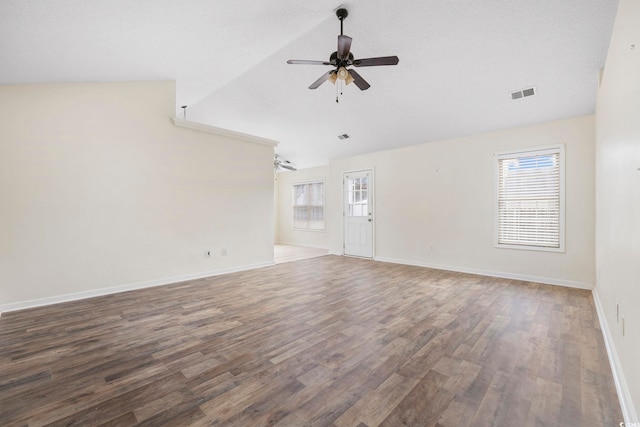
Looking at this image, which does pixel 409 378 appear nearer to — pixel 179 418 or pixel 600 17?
pixel 179 418

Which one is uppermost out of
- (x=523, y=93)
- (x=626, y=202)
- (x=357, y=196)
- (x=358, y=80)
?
(x=523, y=93)

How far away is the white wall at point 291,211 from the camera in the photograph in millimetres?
8078

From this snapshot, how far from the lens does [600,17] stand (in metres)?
2.49

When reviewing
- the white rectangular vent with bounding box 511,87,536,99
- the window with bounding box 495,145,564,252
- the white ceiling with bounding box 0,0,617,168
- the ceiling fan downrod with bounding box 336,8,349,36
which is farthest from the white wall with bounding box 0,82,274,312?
the window with bounding box 495,145,564,252

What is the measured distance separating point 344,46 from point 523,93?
271 centimetres

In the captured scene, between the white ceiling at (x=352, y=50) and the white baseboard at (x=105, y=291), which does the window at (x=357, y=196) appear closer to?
the white ceiling at (x=352, y=50)

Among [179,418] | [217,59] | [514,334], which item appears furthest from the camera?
[217,59]

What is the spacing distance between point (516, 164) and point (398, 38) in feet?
9.66

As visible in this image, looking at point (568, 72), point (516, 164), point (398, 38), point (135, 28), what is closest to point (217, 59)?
point (135, 28)

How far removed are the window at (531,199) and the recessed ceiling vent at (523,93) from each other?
1.03m

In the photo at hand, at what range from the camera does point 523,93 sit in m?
3.71

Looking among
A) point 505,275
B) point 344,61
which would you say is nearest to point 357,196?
point 505,275

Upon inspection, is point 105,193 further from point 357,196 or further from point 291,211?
point 291,211

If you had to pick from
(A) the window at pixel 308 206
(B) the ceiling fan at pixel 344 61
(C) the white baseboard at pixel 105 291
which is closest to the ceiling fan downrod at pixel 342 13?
(B) the ceiling fan at pixel 344 61
